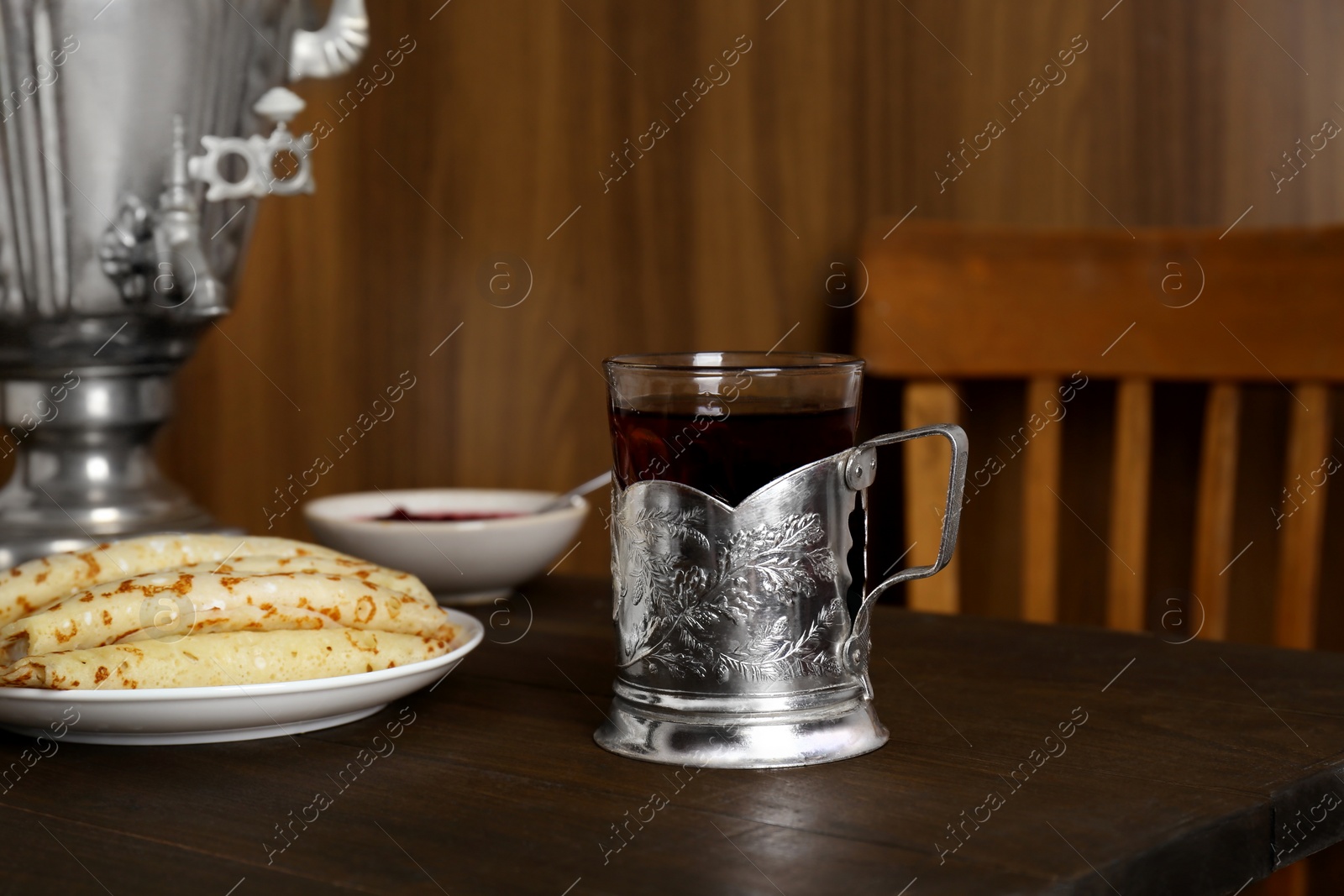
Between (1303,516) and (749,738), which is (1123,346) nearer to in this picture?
(1303,516)

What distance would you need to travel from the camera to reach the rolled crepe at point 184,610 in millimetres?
594

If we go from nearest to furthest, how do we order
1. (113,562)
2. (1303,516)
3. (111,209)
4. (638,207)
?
(113,562)
(111,209)
(1303,516)
(638,207)

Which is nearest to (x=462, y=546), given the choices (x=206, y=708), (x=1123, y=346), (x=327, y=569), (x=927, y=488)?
(x=327, y=569)

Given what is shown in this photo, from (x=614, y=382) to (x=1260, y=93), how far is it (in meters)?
0.98

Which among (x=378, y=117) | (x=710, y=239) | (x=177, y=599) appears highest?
(x=378, y=117)

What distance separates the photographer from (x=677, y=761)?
22.3 inches

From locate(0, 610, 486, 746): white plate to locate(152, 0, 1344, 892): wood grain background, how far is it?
0.86 m

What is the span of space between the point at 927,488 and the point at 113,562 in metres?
0.84

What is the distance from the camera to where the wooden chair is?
118 centimetres

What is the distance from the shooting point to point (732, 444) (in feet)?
1.86

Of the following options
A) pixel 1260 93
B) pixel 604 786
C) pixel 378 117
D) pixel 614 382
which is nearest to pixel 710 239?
pixel 378 117

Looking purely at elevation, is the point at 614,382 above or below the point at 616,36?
below

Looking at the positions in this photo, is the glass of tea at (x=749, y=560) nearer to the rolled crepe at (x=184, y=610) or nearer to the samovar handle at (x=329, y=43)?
the rolled crepe at (x=184, y=610)

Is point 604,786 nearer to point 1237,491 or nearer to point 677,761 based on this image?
point 677,761
